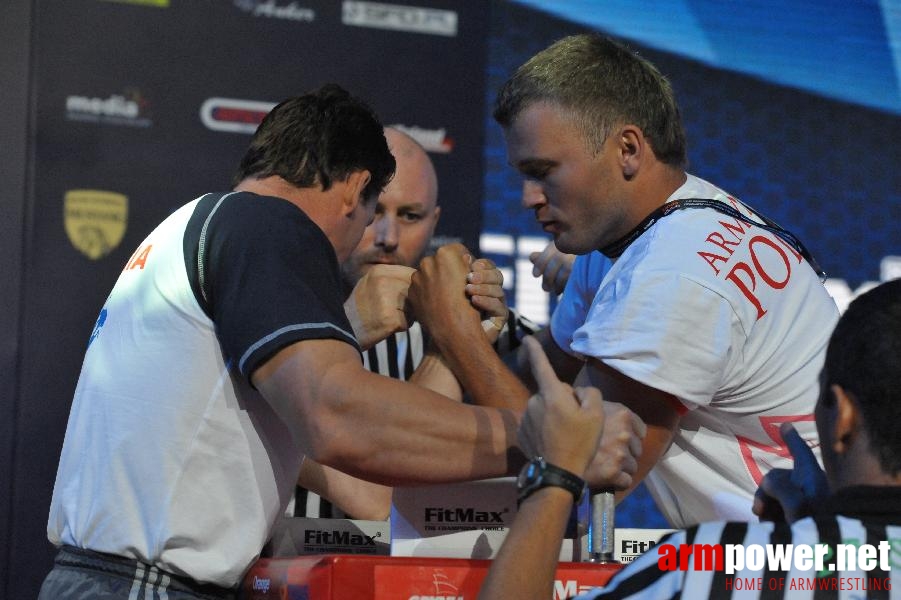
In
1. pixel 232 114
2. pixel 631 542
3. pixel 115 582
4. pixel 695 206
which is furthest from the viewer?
pixel 232 114

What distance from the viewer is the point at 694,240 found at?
5.79 ft

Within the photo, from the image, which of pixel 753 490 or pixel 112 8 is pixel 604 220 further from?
pixel 112 8

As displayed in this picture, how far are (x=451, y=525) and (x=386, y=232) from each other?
1.47m

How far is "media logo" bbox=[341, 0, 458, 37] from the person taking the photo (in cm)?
329

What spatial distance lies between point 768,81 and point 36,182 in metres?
2.80

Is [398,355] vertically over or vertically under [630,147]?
under

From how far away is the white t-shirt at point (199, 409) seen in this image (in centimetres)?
147

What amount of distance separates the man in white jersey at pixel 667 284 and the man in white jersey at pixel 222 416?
26 cm

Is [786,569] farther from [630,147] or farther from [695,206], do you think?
[630,147]

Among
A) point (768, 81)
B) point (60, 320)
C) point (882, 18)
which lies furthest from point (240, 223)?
point (882, 18)

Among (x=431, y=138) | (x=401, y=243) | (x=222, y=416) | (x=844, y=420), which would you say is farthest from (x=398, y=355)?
(x=844, y=420)

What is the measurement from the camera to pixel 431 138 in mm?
3301

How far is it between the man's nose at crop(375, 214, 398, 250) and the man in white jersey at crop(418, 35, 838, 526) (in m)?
0.98

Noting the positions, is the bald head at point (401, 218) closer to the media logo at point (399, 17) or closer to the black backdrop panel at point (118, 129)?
the black backdrop panel at point (118, 129)
